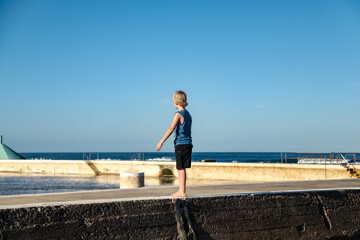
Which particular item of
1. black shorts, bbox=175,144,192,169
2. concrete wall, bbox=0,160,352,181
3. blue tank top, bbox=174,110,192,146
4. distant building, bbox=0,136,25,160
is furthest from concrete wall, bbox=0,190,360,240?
distant building, bbox=0,136,25,160

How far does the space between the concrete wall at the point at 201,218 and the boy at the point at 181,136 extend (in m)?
0.37

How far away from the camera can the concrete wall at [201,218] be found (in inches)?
187

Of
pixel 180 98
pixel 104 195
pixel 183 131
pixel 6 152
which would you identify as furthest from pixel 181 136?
pixel 6 152

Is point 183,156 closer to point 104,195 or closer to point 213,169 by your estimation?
point 104,195

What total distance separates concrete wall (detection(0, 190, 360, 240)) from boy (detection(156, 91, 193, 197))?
369 millimetres

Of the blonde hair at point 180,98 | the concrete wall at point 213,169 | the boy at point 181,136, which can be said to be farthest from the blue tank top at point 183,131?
the concrete wall at point 213,169

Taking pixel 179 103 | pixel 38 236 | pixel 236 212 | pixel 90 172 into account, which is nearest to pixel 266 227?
pixel 236 212

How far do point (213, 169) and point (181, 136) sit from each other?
28944mm

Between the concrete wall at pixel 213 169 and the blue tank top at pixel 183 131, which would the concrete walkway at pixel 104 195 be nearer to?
the blue tank top at pixel 183 131

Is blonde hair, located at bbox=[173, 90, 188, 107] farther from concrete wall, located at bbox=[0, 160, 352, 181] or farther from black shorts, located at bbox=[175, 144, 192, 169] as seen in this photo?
concrete wall, located at bbox=[0, 160, 352, 181]

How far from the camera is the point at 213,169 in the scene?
113 ft

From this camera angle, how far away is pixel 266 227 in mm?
6348

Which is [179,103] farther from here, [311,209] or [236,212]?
[311,209]

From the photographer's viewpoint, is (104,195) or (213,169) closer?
(104,195)
